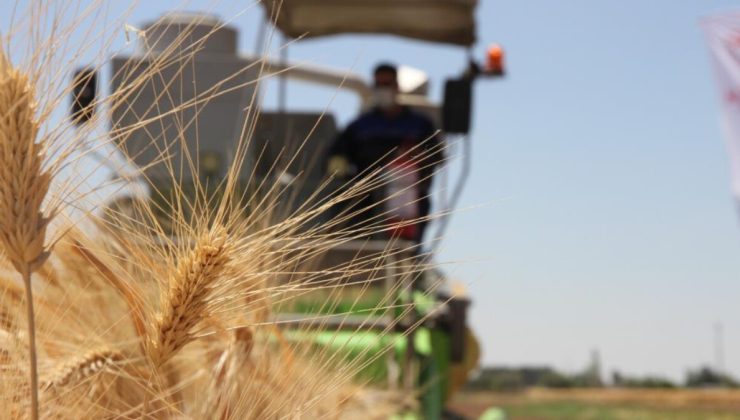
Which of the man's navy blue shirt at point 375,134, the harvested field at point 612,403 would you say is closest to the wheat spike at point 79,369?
the man's navy blue shirt at point 375,134

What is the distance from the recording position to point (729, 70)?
864cm

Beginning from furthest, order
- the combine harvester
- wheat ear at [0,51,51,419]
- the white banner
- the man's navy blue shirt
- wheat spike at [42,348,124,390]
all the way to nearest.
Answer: the white banner → the man's navy blue shirt → the combine harvester → wheat spike at [42,348,124,390] → wheat ear at [0,51,51,419]

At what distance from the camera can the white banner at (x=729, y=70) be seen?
26.9ft

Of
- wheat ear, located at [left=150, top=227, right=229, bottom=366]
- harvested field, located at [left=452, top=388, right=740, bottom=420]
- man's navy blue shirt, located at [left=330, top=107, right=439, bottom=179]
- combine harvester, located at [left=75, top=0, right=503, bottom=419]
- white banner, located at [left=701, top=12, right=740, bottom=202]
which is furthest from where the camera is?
harvested field, located at [left=452, top=388, right=740, bottom=420]

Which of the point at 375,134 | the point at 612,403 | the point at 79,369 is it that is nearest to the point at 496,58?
the point at 375,134

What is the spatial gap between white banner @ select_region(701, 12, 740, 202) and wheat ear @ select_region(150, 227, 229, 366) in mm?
7138

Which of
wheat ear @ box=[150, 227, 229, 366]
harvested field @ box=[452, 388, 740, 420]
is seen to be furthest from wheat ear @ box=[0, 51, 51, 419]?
harvested field @ box=[452, 388, 740, 420]

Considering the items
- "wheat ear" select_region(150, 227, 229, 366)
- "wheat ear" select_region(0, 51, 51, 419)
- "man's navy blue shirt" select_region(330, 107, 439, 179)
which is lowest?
"wheat ear" select_region(150, 227, 229, 366)

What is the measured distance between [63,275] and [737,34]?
24.8 feet

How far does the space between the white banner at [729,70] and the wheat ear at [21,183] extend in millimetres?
7337

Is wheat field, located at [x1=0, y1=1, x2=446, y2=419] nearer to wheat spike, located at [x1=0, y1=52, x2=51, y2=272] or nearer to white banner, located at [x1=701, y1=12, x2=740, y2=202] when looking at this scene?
wheat spike, located at [x1=0, y1=52, x2=51, y2=272]

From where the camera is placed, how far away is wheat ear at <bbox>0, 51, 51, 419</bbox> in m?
1.24

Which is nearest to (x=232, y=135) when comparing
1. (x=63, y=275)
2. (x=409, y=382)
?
(x=409, y=382)

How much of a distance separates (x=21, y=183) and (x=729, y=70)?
8.01 meters
